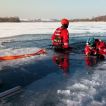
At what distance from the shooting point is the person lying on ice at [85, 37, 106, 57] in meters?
10.9

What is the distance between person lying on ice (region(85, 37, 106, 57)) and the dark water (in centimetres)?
28

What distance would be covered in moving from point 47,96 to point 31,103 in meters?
0.54

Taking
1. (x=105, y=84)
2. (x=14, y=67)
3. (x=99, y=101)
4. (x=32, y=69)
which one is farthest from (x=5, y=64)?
(x=99, y=101)

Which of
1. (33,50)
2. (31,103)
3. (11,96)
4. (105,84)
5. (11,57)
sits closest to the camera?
(31,103)

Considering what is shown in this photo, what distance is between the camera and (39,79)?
718 centimetres

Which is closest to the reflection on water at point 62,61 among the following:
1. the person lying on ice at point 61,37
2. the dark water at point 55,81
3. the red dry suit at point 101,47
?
the dark water at point 55,81

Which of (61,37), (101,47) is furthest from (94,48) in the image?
(61,37)

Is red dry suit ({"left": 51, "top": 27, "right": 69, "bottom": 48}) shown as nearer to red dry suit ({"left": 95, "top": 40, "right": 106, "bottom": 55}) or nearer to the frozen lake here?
the frozen lake

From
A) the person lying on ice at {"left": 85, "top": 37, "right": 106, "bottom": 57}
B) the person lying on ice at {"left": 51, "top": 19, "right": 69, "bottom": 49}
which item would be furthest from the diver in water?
the person lying on ice at {"left": 51, "top": 19, "right": 69, "bottom": 49}

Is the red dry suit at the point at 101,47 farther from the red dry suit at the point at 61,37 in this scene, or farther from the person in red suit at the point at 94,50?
the red dry suit at the point at 61,37

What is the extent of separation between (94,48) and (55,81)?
4447 mm

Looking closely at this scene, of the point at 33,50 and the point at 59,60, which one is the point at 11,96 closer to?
the point at 59,60

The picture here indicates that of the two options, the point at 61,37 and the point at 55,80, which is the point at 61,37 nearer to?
the point at 61,37

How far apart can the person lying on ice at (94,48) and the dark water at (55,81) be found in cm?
28
